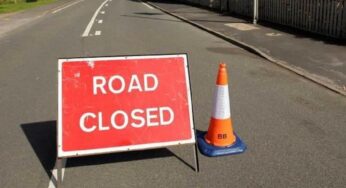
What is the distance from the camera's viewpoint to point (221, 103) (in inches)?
188

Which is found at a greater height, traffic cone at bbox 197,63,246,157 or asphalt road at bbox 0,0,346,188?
traffic cone at bbox 197,63,246,157

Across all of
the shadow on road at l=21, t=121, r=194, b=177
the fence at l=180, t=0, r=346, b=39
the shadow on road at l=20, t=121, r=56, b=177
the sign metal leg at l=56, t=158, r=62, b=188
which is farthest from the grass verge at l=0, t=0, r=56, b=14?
the sign metal leg at l=56, t=158, r=62, b=188

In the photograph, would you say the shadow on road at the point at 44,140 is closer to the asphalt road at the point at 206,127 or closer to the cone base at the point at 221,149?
the asphalt road at the point at 206,127

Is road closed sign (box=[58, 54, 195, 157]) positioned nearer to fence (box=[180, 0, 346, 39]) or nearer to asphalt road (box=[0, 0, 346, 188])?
asphalt road (box=[0, 0, 346, 188])

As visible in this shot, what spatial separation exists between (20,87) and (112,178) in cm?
436

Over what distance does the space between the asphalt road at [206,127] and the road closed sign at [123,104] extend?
0.35 m

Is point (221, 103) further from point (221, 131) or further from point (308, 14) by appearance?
point (308, 14)

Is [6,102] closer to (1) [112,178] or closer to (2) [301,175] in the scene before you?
(1) [112,178]

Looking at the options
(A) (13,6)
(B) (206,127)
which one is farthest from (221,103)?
(A) (13,6)

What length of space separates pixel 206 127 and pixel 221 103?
93 centimetres

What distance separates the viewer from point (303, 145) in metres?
5.00

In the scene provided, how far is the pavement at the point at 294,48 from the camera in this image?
27.1ft

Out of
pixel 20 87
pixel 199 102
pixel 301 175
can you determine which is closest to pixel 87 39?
pixel 20 87

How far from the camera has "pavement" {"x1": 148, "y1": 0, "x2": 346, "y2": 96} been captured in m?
8.25
